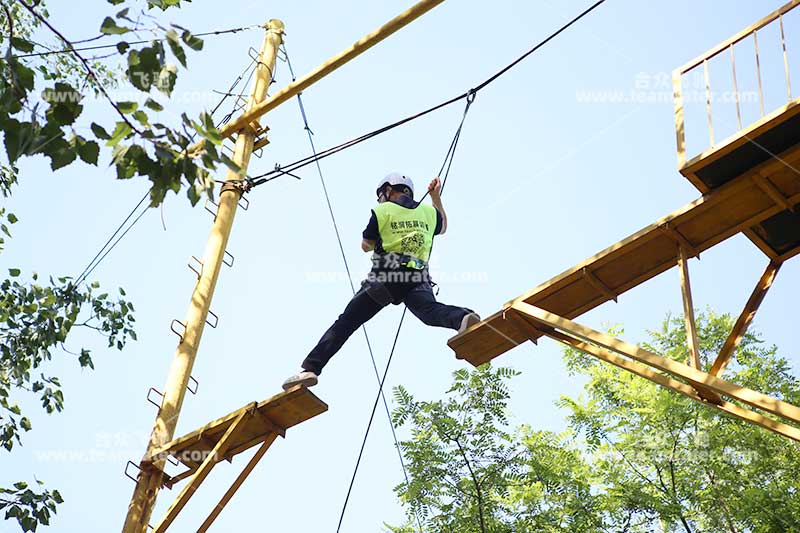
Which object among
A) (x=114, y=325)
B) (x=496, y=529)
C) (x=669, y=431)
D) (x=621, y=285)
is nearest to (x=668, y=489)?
(x=669, y=431)

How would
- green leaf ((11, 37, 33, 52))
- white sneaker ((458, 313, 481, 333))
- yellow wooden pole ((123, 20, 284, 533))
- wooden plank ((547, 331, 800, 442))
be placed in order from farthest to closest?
1. yellow wooden pole ((123, 20, 284, 533))
2. white sneaker ((458, 313, 481, 333))
3. wooden plank ((547, 331, 800, 442))
4. green leaf ((11, 37, 33, 52))

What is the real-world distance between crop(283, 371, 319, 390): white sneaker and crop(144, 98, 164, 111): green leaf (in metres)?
4.27

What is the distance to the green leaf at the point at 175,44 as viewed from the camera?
157 inches

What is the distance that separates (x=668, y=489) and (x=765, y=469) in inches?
57.9

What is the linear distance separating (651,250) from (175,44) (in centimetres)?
475

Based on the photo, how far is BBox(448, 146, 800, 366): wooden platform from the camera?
23.8 ft

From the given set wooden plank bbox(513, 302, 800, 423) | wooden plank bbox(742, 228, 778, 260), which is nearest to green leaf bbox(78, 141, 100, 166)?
wooden plank bbox(513, 302, 800, 423)

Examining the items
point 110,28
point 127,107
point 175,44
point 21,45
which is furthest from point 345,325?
point 110,28

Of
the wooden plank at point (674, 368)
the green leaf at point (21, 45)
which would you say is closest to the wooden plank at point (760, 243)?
the wooden plank at point (674, 368)

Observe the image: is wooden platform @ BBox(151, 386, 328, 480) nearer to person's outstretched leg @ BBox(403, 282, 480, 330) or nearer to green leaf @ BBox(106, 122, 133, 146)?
person's outstretched leg @ BBox(403, 282, 480, 330)

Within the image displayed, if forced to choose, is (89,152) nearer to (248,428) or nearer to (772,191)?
(248,428)

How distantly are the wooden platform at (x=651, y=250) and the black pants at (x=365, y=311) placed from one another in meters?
0.55

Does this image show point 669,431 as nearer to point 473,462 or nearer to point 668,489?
point 668,489

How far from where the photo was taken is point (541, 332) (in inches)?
308
